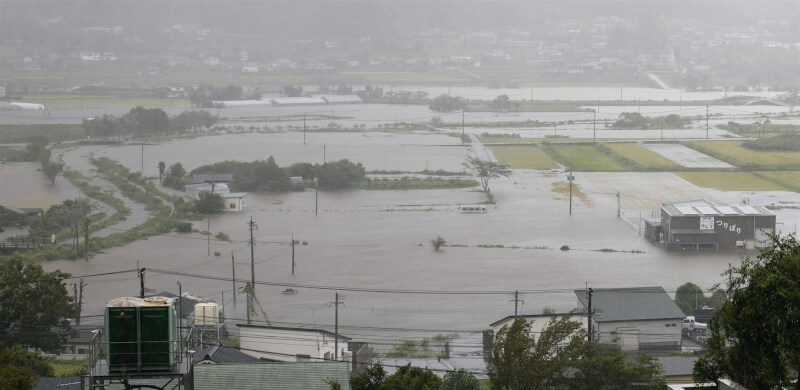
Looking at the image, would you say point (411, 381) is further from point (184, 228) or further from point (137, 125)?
point (137, 125)

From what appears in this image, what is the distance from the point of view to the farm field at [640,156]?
40.0 feet

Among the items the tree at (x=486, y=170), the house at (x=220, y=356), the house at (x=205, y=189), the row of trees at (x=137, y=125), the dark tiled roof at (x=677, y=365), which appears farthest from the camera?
the row of trees at (x=137, y=125)

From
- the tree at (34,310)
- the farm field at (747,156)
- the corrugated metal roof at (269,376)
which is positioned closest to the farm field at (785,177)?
the farm field at (747,156)

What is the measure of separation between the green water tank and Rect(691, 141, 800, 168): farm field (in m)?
10.5

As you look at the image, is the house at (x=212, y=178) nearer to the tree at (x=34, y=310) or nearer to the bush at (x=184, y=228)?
the bush at (x=184, y=228)

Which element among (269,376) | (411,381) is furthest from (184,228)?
(411,381)

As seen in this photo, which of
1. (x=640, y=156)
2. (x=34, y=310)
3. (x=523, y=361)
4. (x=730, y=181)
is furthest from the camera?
(x=640, y=156)

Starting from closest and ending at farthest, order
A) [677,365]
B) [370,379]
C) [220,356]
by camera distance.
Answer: [370,379] → [220,356] → [677,365]

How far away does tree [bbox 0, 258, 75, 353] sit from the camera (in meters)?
4.96

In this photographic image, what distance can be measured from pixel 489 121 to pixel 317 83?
26.4ft

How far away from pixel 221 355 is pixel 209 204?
5780 mm

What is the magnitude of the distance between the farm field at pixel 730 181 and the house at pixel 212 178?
4717 millimetres

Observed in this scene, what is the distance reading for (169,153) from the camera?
13.9m

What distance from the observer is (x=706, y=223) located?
7754mm
